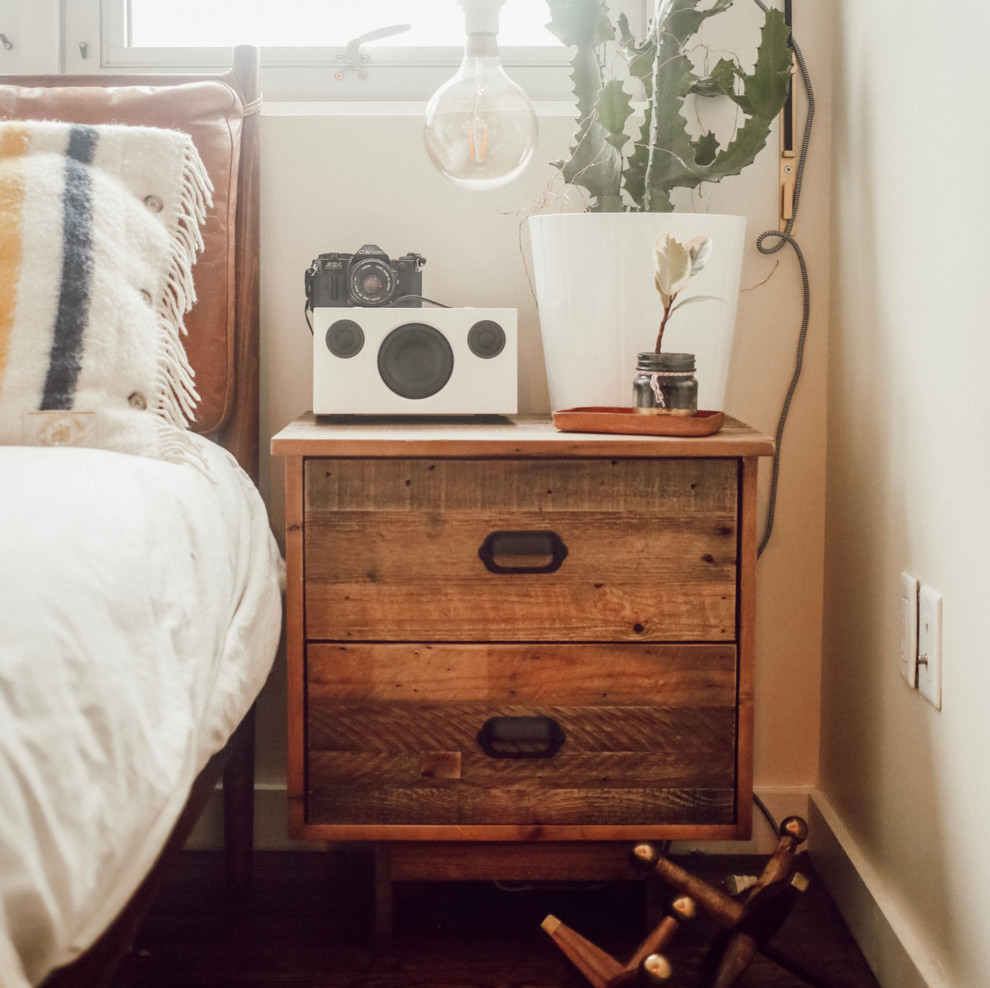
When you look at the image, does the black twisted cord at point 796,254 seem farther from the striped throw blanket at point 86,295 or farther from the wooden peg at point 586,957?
the striped throw blanket at point 86,295

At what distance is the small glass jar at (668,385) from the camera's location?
1.05 meters

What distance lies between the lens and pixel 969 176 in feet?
2.81

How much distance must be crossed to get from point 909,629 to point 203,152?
1.04 metres

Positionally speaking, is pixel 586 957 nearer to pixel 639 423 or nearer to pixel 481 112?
pixel 639 423

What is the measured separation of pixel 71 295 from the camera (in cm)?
99

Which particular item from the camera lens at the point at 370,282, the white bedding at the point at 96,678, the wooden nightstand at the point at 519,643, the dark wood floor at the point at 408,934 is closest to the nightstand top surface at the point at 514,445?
the wooden nightstand at the point at 519,643

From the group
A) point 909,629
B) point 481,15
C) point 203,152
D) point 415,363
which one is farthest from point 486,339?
point 909,629

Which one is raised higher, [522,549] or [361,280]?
[361,280]

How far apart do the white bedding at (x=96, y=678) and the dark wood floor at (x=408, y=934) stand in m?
0.37

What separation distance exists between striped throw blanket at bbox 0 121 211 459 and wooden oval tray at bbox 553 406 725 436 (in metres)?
0.43

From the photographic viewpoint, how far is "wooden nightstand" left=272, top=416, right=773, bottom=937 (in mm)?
1008

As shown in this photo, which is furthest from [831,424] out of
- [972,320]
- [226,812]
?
[226,812]

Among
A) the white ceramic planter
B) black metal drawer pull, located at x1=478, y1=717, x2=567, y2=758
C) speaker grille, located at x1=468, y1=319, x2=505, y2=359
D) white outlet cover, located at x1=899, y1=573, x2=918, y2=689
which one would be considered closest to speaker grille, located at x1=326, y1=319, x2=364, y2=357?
speaker grille, located at x1=468, y1=319, x2=505, y2=359

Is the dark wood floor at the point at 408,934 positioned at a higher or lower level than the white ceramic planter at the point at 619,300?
lower
